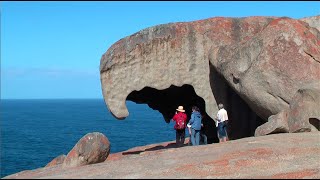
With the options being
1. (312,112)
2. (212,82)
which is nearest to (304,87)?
(312,112)

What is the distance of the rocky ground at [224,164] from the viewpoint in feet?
35.2

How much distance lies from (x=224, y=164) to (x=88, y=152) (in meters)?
4.28

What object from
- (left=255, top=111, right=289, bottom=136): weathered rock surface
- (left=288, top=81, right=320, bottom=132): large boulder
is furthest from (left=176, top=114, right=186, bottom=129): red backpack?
(left=288, top=81, right=320, bottom=132): large boulder

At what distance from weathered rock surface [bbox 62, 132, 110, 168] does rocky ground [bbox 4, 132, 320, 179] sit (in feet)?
4.07

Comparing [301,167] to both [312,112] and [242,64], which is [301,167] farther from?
Answer: [242,64]

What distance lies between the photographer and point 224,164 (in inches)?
456

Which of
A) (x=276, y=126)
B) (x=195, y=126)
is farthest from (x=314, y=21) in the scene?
(x=195, y=126)

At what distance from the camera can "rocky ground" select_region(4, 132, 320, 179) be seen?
35.2ft

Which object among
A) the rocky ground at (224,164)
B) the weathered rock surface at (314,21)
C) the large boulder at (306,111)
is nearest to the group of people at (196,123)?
the large boulder at (306,111)

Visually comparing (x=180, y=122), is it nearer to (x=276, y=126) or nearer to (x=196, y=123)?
(x=196, y=123)

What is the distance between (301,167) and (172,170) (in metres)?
3.16

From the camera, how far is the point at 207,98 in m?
20.1

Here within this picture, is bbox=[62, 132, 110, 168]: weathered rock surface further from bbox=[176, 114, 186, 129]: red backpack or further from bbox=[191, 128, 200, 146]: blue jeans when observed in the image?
bbox=[176, 114, 186, 129]: red backpack

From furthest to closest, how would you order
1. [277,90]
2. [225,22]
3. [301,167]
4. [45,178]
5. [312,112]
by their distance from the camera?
[225,22] → [277,90] → [312,112] → [301,167] → [45,178]
